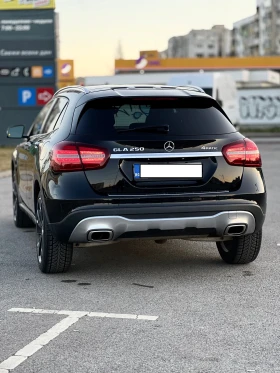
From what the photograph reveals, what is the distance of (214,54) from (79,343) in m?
195

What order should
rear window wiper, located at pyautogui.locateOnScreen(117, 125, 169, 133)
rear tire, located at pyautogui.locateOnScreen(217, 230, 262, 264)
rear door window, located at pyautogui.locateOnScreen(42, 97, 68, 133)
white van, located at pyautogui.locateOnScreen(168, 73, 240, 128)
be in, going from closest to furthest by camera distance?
rear window wiper, located at pyautogui.locateOnScreen(117, 125, 169, 133), rear tire, located at pyautogui.locateOnScreen(217, 230, 262, 264), rear door window, located at pyautogui.locateOnScreen(42, 97, 68, 133), white van, located at pyautogui.locateOnScreen(168, 73, 240, 128)

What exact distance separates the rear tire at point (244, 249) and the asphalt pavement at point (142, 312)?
10 centimetres

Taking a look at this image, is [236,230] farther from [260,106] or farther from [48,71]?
[260,106]

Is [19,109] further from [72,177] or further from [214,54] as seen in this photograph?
[214,54]

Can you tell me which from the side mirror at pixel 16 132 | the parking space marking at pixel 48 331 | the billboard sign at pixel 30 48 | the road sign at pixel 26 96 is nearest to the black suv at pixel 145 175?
the parking space marking at pixel 48 331

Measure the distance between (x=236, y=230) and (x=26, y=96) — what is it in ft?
79.3

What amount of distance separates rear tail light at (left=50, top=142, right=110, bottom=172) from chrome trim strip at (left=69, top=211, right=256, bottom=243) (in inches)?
16.4

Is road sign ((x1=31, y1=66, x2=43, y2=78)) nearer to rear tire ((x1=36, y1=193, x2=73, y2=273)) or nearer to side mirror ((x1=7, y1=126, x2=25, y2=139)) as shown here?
side mirror ((x1=7, y1=126, x2=25, y2=139))

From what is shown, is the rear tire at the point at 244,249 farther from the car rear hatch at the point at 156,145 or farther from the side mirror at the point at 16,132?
the side mirror at the point at 16,132

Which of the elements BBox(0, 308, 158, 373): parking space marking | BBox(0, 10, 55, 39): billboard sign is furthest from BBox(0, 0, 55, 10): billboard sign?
BBox(0, 308, 158, 373): parking space marking

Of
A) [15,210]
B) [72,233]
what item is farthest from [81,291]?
[15,210]

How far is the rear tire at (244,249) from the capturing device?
7.05 metres

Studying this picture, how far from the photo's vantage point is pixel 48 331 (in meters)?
5.05

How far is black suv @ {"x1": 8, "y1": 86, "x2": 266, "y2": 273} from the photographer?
251 inches
